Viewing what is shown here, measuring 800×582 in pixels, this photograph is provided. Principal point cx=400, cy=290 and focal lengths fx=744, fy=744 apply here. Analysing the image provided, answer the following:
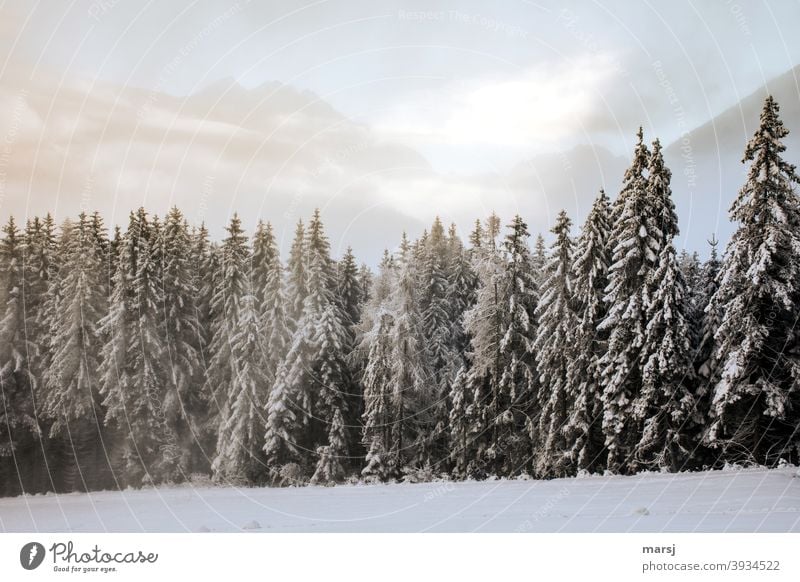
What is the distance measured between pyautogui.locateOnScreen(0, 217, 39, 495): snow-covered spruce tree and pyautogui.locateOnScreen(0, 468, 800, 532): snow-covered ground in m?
5.96

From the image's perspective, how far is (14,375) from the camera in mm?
27047

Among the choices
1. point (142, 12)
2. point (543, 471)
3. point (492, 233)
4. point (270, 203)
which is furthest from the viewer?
point (492, 233)

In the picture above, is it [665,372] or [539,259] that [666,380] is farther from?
[539,259]

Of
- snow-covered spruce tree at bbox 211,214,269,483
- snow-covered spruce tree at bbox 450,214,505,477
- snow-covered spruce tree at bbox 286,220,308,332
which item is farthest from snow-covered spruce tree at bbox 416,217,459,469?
snow-covered spruce tree at bbox 211,214,269,483

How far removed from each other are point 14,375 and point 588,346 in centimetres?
2057

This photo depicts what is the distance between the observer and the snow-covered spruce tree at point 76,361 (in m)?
27.0

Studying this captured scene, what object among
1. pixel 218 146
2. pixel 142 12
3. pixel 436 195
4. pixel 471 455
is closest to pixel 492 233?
pixel 436 195

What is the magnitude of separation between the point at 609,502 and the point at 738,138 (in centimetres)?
1041

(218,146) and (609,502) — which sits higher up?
(218,146)

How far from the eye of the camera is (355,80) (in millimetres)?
19547

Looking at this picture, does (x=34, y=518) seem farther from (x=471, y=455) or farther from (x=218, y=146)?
(x=471, y=455)

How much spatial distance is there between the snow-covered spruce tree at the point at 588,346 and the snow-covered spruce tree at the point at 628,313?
1061mm

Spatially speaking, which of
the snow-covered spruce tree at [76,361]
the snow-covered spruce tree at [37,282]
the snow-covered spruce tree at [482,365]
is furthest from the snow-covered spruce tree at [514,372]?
the snow-covered spruce tree at [37,282]

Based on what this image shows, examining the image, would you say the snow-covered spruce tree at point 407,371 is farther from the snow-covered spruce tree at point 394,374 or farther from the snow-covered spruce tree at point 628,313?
the snow-covered spruce tree at point 628,313
